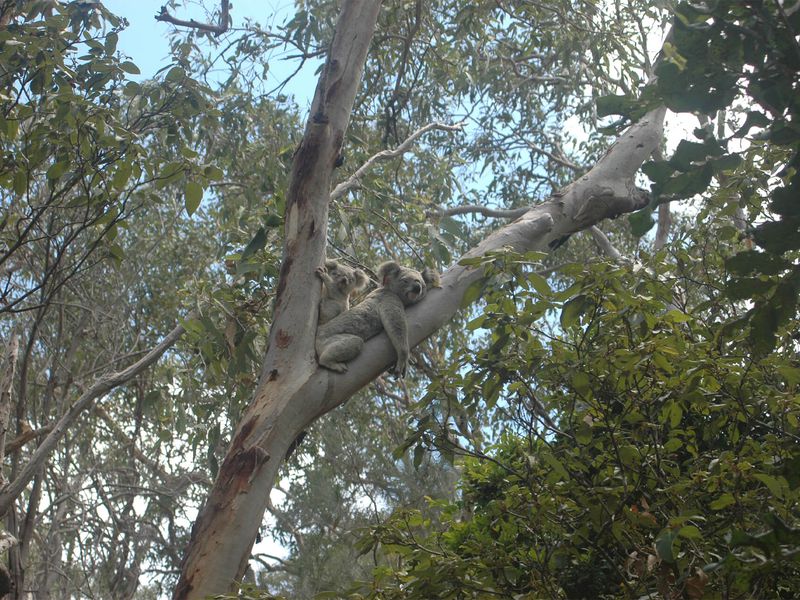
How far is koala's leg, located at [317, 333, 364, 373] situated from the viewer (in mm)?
3396

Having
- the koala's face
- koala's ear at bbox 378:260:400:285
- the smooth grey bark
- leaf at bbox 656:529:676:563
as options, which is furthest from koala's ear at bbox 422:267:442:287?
leaf at bbox 656:529:676:563

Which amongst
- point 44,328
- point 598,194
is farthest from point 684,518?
point 44,328

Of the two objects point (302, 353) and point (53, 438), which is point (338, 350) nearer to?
point (302, 353)

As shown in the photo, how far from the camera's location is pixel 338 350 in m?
3.50

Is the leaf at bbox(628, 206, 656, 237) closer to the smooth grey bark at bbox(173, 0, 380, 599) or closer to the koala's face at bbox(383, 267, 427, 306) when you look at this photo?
the smooth grey bark at bbox(173, 0, 380, 599)

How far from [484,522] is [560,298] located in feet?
4.68

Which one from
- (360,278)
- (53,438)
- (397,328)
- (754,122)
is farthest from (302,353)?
(53,438)

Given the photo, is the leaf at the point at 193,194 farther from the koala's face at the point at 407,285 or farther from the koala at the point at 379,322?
the koala's face at the point at 407,285

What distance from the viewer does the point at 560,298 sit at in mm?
2969

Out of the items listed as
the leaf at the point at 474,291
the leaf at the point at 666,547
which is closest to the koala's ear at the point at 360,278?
the leaf at the point at 474,291

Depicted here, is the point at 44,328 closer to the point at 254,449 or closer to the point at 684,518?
the point at 254,449

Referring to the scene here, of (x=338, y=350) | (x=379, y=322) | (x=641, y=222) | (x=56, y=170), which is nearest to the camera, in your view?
(x=641, y=222)

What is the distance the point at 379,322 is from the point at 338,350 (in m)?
0.65

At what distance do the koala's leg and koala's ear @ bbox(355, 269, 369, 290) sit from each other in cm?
153
